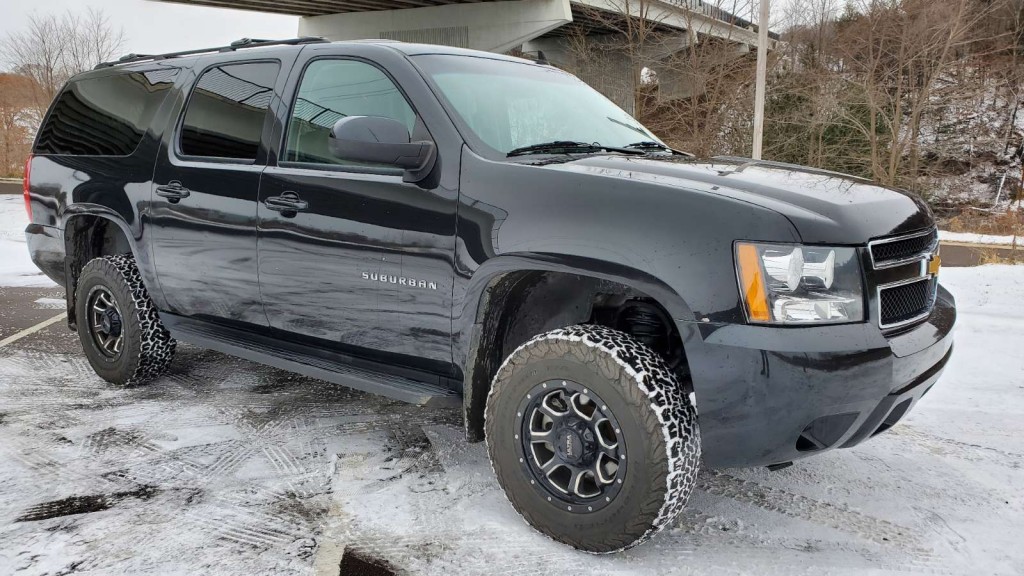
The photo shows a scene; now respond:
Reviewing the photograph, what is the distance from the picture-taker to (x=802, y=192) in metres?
2.71

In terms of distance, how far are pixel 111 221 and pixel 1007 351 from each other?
595 centimetres

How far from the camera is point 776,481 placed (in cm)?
345

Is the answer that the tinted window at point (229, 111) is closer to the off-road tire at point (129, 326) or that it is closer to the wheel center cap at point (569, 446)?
the off-road tire at point (129, 326)

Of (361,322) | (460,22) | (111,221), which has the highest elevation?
(460,22)

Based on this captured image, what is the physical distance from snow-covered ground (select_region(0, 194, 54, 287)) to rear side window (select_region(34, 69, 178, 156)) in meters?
2.34

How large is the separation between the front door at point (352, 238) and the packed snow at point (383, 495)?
0.60 metres

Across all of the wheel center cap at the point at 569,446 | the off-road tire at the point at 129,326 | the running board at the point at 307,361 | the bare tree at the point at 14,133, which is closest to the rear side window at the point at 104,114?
the off-road tire at the point at 129,326

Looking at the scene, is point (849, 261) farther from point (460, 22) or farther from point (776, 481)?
point (460, 22)

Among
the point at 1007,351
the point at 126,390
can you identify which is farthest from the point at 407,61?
the point at 1007,351

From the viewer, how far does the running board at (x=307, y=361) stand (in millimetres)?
3240

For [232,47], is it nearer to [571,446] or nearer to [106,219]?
[106,219]

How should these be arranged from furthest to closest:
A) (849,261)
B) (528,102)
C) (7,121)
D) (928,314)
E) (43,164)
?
(7,121) < (43,164) < (528,102) < (928,314) < (849,261)

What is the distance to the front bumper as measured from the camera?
239 centimetres

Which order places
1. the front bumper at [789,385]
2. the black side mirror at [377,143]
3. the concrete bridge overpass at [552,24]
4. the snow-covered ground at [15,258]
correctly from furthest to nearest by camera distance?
the concrete bridge overpass at [552,24], the snow-covered ground at [15,258], the black side mirror at [377,143], the front bumper at [789,385]
